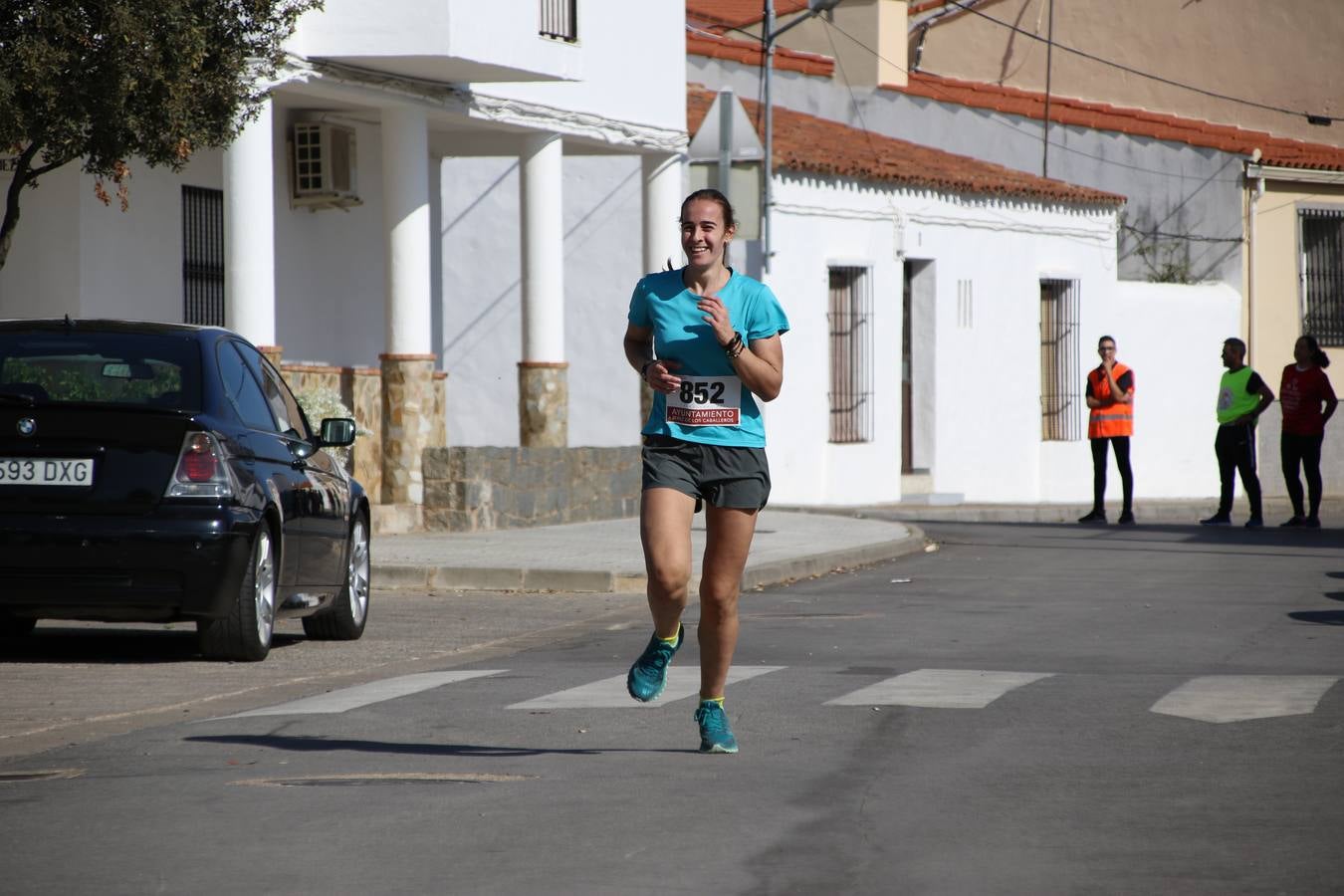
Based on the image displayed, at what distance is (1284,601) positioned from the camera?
1376cm

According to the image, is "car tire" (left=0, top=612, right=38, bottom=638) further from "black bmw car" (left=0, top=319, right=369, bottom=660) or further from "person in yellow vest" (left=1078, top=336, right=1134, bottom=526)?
"person in yellow vest" (left=1078, top=336, right=1134, bottom=526)

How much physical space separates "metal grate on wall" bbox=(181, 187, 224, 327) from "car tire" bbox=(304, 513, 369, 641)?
26.7ft

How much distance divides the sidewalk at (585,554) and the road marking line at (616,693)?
366 centimetres

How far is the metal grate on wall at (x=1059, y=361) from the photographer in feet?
106

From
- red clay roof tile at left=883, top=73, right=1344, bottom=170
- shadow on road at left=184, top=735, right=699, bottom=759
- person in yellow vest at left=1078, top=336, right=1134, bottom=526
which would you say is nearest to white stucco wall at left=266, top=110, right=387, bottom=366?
person in yellow vest at left=1078, top=336, right=1134, bottom=526

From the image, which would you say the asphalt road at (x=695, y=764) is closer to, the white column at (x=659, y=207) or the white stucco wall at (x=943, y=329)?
the white column at (x=659, y=207)

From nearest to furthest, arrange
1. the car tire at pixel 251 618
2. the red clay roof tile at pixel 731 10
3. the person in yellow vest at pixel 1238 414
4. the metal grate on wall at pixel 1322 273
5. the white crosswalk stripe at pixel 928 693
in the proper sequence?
the white crosswalk stripe at pixel 928 693
the car tire at pixel 251 618
the person in yellow vest at pixel 1238 414
the metal grate on wall at pixel 1322 273
the red clay roof tile at pixel 731 10

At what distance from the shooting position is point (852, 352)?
92.6 feet

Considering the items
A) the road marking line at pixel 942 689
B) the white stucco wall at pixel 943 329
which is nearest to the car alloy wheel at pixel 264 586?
the road marking line at pixel 942 689

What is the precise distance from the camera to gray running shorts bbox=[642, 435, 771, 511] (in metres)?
7.12

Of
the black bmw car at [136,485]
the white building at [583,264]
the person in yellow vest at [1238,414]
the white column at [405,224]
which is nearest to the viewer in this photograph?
the black bmw car at [136,485]

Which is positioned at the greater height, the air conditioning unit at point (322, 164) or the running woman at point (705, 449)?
the air conditioning unit at point (322, 164)

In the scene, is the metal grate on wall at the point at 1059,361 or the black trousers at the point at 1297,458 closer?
the black trousers at the point at 1297,458

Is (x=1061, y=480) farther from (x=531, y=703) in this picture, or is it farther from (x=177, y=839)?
(x=177, y=839)
